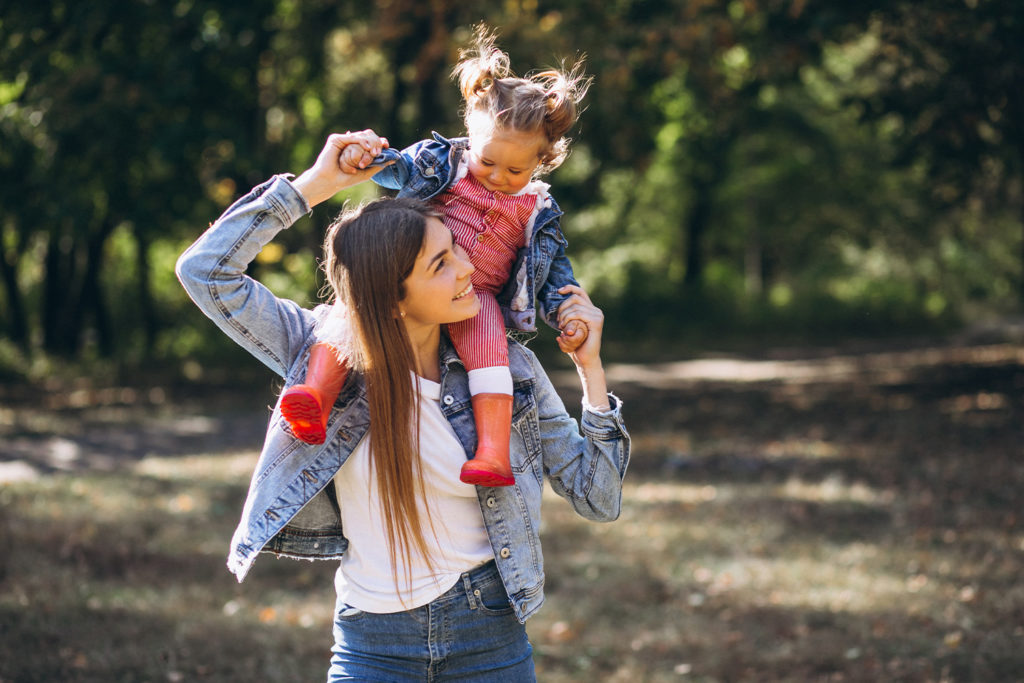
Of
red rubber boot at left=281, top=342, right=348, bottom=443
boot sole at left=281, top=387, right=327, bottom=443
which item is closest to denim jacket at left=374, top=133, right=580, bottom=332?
red rubber boot at left=281, top=342, right=348, bottom=443

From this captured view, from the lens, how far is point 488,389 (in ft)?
7.27

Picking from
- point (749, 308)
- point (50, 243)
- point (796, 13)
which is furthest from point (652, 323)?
point (796, 13)

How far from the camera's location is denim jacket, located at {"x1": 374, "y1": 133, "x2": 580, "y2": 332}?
241cm

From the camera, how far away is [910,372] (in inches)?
615

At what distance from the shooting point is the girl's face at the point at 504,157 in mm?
2418

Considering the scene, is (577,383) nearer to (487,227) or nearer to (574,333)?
(487,227)

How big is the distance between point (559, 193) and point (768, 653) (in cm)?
1276

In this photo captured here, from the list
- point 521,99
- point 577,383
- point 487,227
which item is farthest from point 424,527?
point 577,383

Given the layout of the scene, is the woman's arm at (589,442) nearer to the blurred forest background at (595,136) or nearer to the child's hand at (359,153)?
the child's hand at (359,153)

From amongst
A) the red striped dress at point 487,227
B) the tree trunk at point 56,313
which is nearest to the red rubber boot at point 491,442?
the red striped dress at point 487,227

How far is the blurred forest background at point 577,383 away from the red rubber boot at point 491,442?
3048mm

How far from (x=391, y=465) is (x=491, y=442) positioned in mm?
219

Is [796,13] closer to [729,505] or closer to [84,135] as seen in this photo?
[729,505]

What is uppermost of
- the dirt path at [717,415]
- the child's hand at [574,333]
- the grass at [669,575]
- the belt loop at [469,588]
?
the child's hand at [574,333]
